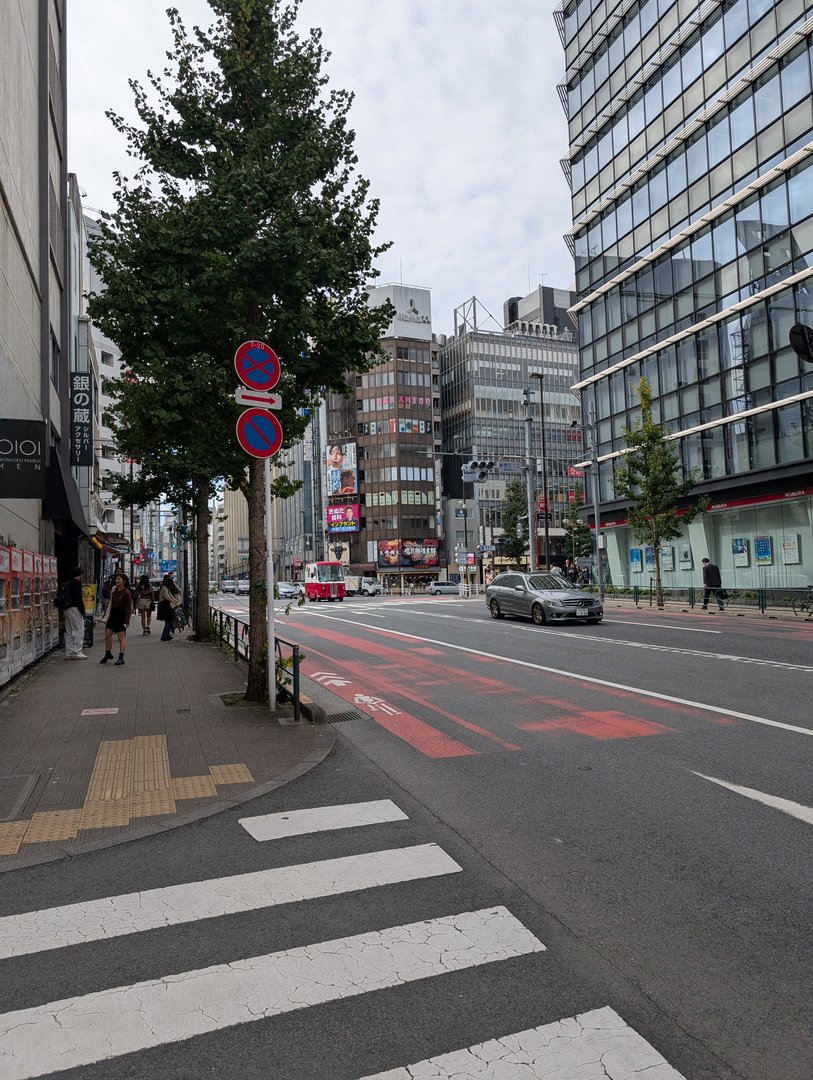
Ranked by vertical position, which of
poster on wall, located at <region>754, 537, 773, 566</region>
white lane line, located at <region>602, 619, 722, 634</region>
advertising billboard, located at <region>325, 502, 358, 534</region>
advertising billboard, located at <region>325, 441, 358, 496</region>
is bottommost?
white lane line, located at <region>602, 619, 722, 634</region>

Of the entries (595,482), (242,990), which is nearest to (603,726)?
(242,990)

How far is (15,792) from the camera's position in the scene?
6496mm

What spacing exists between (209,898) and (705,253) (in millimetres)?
36020

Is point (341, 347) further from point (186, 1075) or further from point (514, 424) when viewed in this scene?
point (514, 424)

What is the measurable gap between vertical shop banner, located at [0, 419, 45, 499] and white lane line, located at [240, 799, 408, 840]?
27.6 feet

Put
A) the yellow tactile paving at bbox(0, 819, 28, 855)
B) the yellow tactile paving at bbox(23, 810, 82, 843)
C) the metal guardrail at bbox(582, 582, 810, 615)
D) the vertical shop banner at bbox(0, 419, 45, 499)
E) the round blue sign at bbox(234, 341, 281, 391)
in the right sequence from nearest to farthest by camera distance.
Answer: the yellow tactile paving at bbox(0, 819, 28, 855)
the yellow tactile paving at bbox(23, 810, 82, 843)
the round blue sign at bbox(234, 341, 281, 391)
the vertical shop banner at bbox(0, 419, 45, 499)
the metal guardrail at bbox(582, 582, 810, 615)

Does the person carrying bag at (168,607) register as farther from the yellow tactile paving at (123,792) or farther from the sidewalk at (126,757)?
the yellow tactile paving at (123,792)

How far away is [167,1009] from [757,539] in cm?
3214

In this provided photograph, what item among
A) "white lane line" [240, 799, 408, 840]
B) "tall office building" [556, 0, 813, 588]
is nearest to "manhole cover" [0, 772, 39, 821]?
"white lane line" [240, 799, 408, 840]

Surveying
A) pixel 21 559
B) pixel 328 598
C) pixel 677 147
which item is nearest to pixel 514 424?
pixel 328 598

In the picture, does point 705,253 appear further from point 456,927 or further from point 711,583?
point 456,927

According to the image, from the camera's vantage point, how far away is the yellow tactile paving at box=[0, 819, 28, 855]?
5.17 metres

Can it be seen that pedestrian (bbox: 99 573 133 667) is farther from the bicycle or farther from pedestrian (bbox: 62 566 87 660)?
the bicycle

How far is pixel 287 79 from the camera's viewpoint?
10789 mm
